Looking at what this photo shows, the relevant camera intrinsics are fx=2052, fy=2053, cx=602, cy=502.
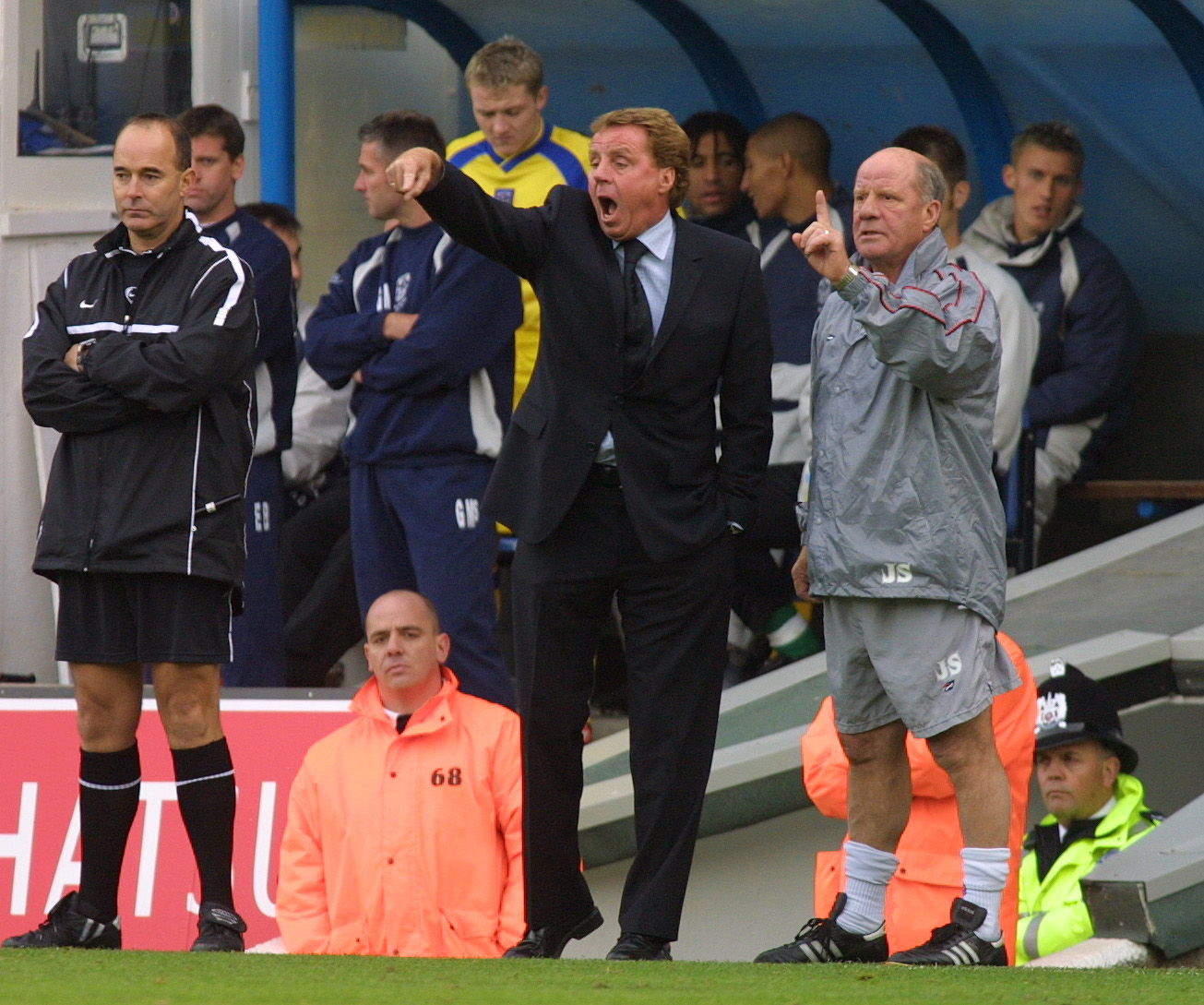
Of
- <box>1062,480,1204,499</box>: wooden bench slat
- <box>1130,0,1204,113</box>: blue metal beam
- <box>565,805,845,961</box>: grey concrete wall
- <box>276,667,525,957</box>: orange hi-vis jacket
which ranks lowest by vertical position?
<box>565,805,845,961</box>: grey concrete wall

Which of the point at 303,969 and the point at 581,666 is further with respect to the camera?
the point at 581,666

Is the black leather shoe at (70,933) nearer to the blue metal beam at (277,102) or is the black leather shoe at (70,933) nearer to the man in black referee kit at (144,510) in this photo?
the man in black referee kit at (144,510)

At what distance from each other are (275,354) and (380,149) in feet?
2.39

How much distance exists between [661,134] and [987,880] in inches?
69.1

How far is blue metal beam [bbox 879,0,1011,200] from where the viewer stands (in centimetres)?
798

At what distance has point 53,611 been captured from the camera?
24.8 ft

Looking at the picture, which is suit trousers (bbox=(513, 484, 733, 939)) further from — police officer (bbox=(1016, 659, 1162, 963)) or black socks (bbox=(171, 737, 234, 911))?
police officer (bbox=(1016, 659, 1162, 963))

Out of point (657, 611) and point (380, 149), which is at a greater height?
point (380, 149)

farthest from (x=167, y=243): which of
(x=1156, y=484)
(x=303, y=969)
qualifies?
(x=1156, y=484)

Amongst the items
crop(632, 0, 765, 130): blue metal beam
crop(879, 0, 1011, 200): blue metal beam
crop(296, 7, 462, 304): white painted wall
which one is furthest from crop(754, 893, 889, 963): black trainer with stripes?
crop(296, 7, 462, 304): white painted wall

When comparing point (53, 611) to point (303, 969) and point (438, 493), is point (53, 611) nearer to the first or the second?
point (438, 493)

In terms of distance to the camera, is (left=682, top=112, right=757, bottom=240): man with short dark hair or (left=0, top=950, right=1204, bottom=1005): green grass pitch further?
(left=682, top=112, right=757, bottom=240): man with short dark hair

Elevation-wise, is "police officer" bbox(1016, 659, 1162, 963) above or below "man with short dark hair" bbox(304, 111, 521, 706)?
below

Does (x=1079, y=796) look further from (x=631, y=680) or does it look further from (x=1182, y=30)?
(x=1182, y=30)
